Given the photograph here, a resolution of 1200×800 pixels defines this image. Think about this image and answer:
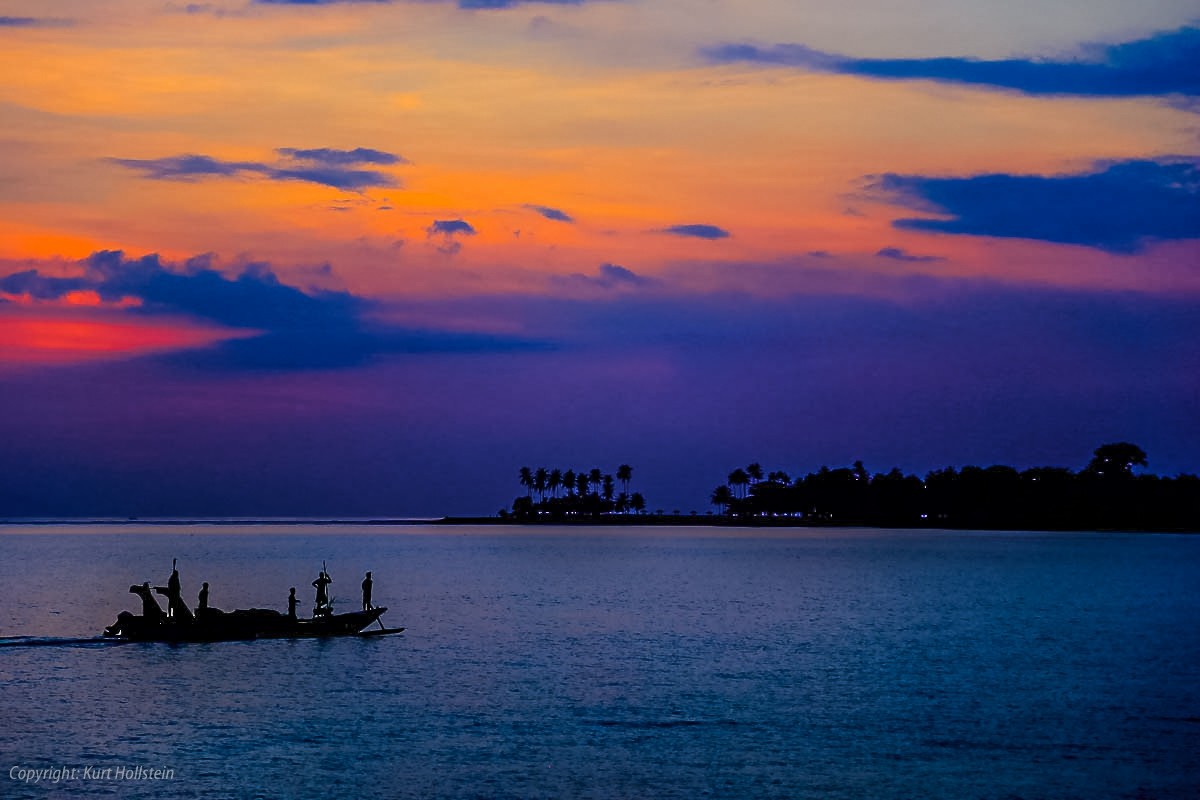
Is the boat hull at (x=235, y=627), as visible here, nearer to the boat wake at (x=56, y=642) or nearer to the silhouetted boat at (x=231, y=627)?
the silhouetted boat at (x=231, y=627)

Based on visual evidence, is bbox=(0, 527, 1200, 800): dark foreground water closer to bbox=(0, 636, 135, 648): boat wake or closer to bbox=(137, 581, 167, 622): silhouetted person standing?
bbox=(0, 636, 135, 648): boat wake

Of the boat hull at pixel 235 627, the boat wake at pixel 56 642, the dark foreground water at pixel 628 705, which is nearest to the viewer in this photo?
the dark foreground water at pixel 628 705

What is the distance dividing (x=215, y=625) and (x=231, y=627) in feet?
2.57

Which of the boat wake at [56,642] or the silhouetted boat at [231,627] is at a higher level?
the silhouetted boat at [231,627]

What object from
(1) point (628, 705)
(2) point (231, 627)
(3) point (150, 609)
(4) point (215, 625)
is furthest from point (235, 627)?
(1) point (628, 705)

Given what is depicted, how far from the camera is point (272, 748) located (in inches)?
1462

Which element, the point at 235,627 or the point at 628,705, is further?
the point at 235,627

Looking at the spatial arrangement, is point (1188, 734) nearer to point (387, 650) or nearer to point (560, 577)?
point (387, 650)

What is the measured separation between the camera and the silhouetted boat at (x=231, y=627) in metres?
60.8

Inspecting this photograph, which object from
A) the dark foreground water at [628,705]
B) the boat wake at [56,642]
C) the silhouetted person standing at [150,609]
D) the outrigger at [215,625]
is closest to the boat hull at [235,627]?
the outrigger at [215,625]

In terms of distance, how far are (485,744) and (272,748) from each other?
5833 mm

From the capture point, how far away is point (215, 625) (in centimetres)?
6191

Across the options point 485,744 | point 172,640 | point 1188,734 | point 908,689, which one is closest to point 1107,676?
point 908,689

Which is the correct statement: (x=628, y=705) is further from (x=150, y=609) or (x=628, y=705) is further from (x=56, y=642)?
(x=56, y=642)
